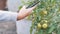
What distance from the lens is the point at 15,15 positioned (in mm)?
1611

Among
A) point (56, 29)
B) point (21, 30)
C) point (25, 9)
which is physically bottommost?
point (21, 30)

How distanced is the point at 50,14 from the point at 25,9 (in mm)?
235

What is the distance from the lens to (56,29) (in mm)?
1373

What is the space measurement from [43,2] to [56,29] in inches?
10.1

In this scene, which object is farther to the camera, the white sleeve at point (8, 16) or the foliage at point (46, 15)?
the white sleeve at point (8, 16)

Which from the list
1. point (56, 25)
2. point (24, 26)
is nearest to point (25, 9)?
point (56, 25)

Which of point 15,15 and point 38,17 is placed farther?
point 15,15

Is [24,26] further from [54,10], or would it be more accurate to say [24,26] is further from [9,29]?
[9,29]

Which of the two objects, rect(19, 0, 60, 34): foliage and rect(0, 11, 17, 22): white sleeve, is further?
rect(0, 11, 17, 22): white sleeve

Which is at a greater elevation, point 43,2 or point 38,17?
point 43,2

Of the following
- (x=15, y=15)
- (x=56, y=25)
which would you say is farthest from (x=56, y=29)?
(x=15, y=15)

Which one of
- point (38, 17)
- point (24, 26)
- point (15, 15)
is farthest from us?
point (24, 26)

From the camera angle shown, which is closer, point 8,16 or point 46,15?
point 46,15

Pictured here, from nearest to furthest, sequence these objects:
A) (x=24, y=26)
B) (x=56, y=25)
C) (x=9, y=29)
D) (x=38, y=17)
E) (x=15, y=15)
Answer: (x=56, y=25), (x=38, y=17), (x=15, y=15), (x=24, y=26), (x=9, y=29)
